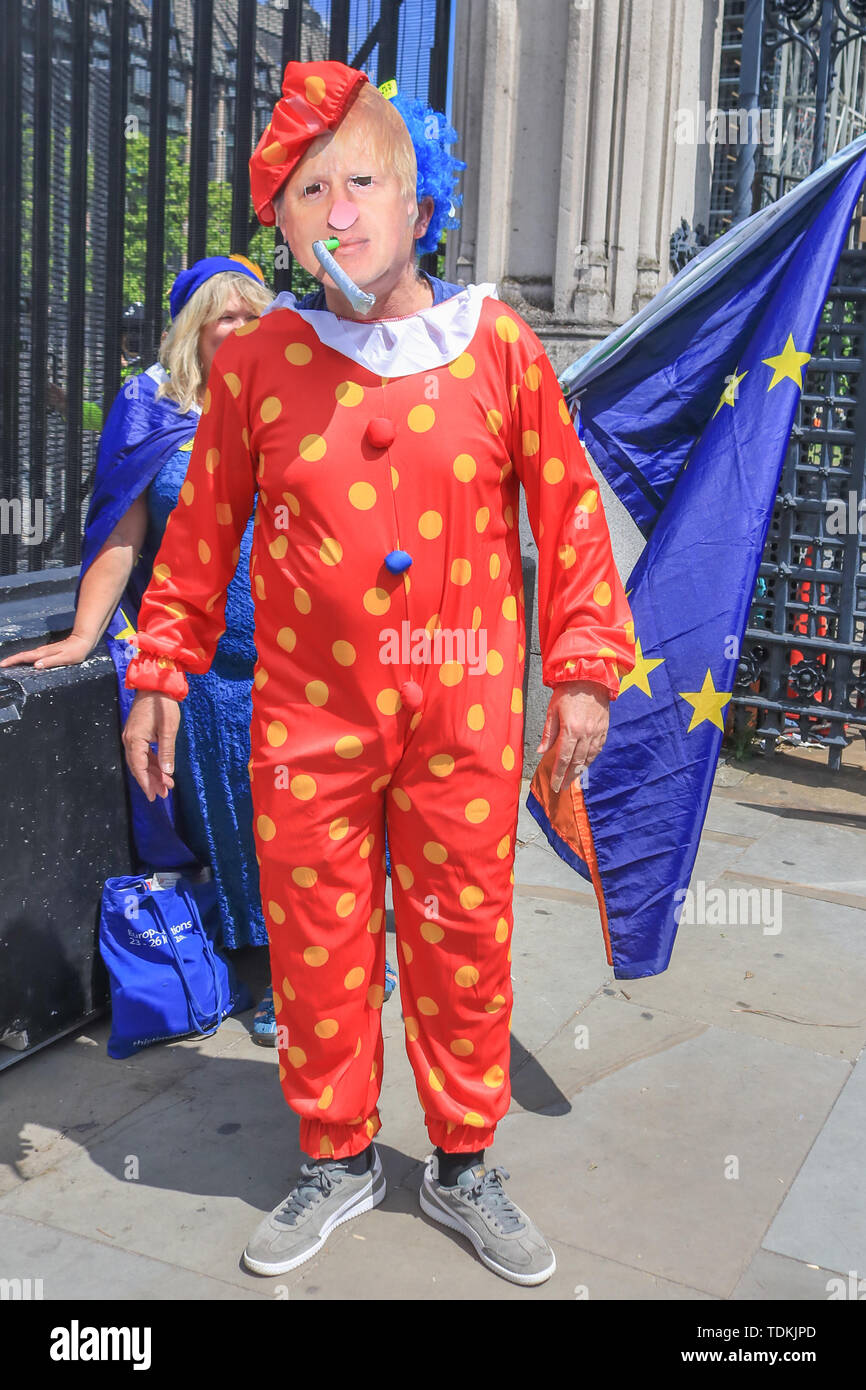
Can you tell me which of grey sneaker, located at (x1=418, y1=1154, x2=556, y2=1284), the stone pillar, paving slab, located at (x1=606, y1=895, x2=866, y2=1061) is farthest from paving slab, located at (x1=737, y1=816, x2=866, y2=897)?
grey sneaker, located at (x1=418, y1=1154, x2=556, y2=1284)

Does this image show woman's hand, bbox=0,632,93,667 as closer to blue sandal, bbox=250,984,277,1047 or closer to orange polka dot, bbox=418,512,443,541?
blue sandal, bbox=250,984,277,1047

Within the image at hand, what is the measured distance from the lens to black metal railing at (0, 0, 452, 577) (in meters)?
4.50

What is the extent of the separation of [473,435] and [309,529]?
0.33 meters

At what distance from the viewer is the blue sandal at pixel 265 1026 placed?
337 centimetres

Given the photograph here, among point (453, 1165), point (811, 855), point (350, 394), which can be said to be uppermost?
point (350, 394)

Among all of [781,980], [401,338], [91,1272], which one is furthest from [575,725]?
[781,980]

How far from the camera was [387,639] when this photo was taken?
2.37m

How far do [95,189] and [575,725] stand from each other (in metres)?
3.17

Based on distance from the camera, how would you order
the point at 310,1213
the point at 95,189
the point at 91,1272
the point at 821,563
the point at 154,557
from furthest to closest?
1. the point at 821,563
2. the point at 95,189
3. the point at 154,557
4. the point at 310,1213
5. the point at 91,1272

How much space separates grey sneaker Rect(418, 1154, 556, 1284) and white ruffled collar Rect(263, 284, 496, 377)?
155 centimetres

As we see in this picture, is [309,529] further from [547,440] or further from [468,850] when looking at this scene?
[468,850]

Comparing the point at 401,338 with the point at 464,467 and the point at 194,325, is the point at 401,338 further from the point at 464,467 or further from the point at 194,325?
the point at 194,325

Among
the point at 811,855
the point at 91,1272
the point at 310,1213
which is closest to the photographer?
the point at 91,1272
